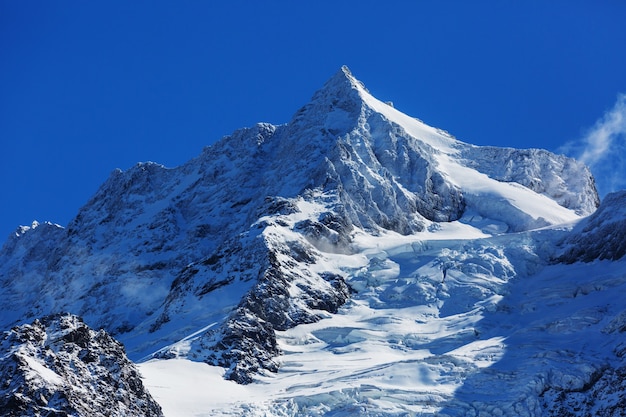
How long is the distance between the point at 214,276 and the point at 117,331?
1004 inches

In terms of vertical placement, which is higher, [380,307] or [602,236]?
[602,236]

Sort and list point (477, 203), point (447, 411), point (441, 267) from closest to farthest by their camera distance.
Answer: point (447, 411), point (441, 267), point (477, 203)

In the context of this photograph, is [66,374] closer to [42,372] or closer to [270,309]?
[42,372]

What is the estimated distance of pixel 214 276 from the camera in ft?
520

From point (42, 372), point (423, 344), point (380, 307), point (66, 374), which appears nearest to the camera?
point (42, 372)

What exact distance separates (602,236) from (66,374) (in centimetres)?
8864

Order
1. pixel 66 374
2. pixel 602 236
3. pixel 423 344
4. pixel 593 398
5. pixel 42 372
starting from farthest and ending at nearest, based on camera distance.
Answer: pixel 602 236 < pixel 423 344 < pixel 593 398 < pixel 66 374 < pixel 42 372

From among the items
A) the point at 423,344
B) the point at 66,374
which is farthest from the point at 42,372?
the point at 423,344

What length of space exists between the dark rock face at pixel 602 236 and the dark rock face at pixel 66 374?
74099 millimetres

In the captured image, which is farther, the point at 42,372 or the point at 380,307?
the point at 380,307

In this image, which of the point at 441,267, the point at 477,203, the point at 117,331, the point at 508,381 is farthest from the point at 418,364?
the point at 477,203

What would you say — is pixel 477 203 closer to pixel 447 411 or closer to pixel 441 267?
pixel 441 267

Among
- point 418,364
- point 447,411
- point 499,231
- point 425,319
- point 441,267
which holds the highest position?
point 499,231

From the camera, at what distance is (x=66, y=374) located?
3516 inches
